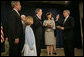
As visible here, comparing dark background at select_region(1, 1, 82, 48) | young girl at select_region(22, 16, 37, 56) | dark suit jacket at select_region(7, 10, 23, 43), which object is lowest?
young girl at select_region(22, 16, 37, 56)

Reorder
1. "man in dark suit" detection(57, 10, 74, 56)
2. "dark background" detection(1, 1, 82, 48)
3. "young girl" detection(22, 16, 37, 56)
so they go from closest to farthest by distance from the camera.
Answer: "young girl" detection(22, 16, 37, 56) → "man in dark suit" detection(57, 10, 74, 56) → "dark background" detection(1, 1, 82, 48)

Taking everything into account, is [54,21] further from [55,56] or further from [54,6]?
[55,56]

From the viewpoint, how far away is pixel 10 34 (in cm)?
334

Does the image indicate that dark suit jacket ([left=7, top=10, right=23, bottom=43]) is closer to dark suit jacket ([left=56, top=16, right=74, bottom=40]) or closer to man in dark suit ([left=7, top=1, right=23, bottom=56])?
man in dark suit ([left=7, top=1, right=23, bottom=56])

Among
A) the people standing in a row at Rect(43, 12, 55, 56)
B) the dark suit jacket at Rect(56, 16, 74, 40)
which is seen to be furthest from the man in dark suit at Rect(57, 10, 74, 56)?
the people standing in a row at Rect(43, 12, 55, 56)

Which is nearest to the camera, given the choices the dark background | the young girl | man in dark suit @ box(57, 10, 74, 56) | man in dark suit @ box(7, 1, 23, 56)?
man in dark suit @ box(7, 1, 23, 56)

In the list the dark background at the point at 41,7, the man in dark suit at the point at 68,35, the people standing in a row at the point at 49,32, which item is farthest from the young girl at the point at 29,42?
the dark background at the point at 41,7

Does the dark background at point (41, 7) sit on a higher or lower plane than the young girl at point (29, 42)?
higher

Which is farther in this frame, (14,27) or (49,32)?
(49,32)

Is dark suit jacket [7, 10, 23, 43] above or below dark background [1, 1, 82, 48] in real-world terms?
below

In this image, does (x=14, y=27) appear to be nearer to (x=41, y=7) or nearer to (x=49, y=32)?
(x=49, y=32)

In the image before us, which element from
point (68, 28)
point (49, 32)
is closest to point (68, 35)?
point (68, 28)

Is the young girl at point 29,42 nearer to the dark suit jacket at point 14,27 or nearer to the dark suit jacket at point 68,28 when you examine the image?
the dark suit jacket at point 14,27

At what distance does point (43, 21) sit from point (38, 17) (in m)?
0.48
